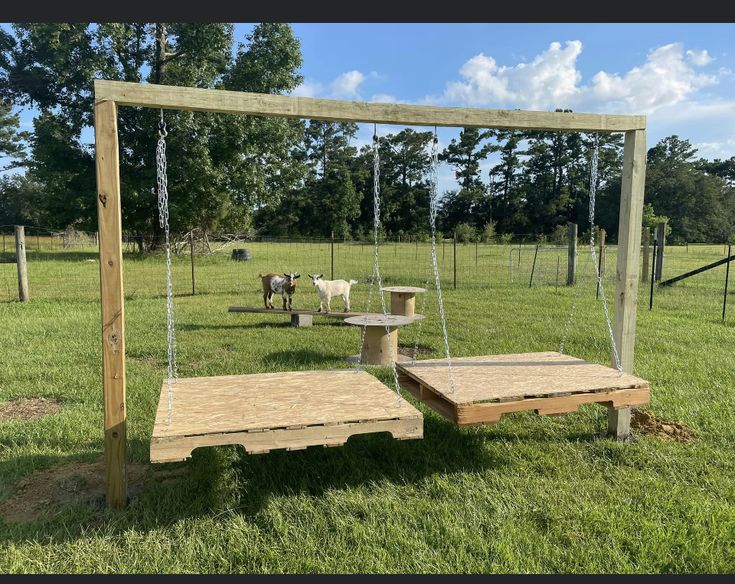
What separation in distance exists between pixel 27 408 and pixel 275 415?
3.11m

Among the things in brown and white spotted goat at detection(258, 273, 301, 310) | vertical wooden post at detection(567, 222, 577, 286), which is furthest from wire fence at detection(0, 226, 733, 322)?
brown and white spotted goat at detection(258, 273, 301, 310)

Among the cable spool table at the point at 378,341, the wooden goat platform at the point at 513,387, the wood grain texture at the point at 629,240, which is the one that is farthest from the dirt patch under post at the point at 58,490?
the wood grain texture at the point at 629,240

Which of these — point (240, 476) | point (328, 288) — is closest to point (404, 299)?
point (328, 288)

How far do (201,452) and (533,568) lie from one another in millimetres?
2557

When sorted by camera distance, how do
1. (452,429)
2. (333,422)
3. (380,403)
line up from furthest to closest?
(452,429)
(380,403)
(333,422)

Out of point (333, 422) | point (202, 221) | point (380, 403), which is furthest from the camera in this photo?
point (202, 221)

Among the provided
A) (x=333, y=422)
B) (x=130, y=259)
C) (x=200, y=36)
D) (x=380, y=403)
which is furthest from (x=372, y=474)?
(x=200, y=36)

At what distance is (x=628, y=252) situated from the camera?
4.02 meters

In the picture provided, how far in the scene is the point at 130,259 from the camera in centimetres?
1948

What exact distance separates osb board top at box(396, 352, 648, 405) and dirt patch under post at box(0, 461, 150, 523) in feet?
7.30

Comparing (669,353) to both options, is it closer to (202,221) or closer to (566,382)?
(566,382)

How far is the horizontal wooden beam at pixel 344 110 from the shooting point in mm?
3010

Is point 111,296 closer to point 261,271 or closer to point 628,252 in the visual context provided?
point 628,252

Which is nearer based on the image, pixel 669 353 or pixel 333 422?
pixel 333 422
